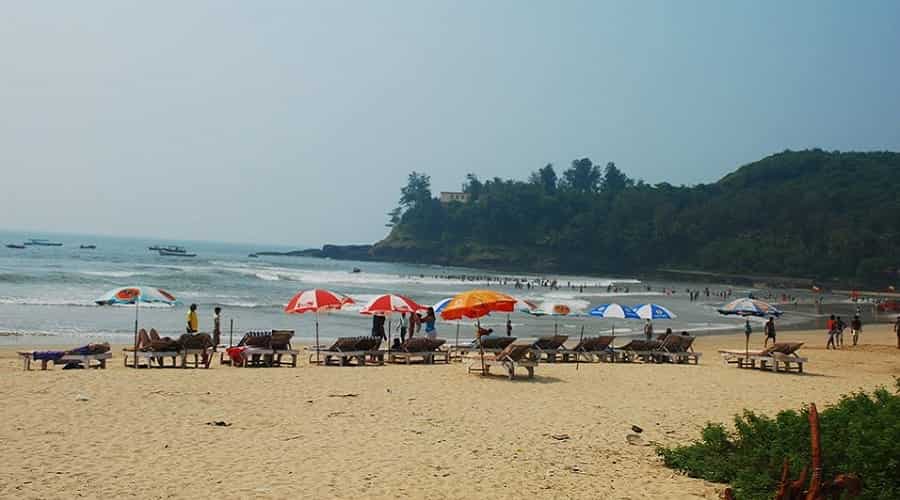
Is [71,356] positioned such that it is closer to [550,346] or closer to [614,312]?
[550,346]

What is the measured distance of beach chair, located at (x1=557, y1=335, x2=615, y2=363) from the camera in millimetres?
19609

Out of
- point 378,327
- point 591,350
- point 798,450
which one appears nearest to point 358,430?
point 798,450

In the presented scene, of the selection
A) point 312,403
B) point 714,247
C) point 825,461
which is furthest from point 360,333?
point 714,247

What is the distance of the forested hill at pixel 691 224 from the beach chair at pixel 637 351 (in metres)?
94.8

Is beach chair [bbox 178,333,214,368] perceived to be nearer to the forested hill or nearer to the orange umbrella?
the orange umbrella

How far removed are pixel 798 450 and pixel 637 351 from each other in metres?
13.0

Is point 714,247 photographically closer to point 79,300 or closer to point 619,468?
point 79,300

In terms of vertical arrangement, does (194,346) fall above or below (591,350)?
above

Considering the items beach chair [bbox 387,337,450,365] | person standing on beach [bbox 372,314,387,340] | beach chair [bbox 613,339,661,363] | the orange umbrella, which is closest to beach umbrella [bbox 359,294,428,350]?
beach chair [bbox 387,337,450,365]

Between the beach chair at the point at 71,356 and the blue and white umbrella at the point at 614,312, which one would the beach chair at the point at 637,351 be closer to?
the blue and white umbrella at the point at 614,312

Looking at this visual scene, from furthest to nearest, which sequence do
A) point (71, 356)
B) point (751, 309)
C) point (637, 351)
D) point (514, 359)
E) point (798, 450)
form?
1. point (751, 309)
2. point (637, 351)
3. point (71, 356)
4. point (514, 359)
5. point (798, 450)

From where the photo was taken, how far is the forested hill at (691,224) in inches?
4483

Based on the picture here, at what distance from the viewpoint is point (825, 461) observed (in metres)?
6.93

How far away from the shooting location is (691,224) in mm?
136375
